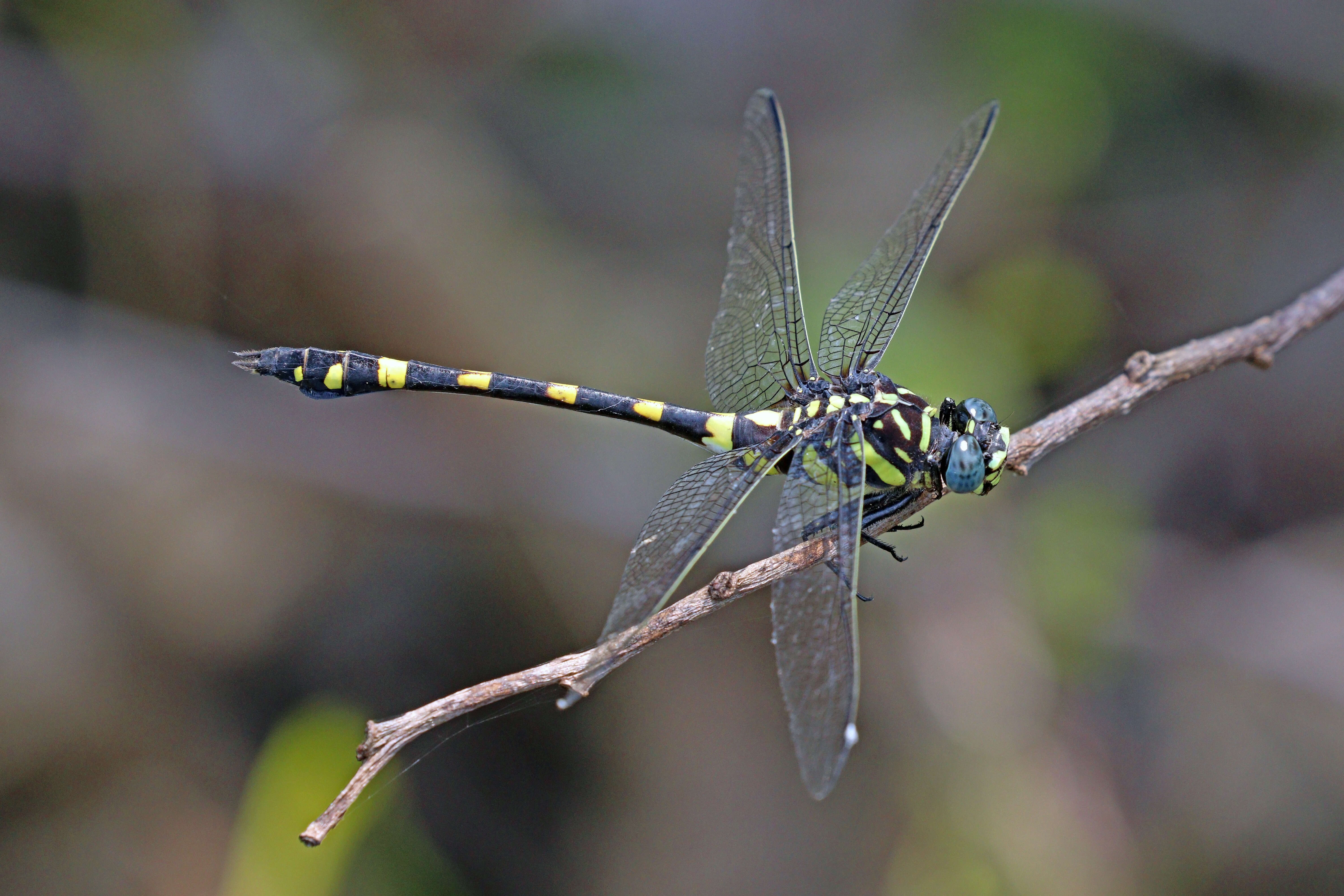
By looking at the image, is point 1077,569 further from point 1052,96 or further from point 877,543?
point 1052,96

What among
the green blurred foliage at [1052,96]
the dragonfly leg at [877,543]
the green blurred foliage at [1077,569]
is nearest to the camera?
the dragonfly leg at [877,543]

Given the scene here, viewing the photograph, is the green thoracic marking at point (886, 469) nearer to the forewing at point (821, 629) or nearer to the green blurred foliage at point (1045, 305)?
the forewing at point (821, 629)

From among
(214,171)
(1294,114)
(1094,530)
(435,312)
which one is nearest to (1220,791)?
(1094,530)

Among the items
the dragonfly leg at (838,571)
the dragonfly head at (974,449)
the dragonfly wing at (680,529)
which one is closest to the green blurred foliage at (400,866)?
the dragonfly wing at (680,529)

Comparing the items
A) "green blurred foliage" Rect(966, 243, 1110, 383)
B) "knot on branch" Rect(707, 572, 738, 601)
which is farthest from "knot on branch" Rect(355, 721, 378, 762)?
"green blurred foliage" Rect(966, 243, 1110, 383)

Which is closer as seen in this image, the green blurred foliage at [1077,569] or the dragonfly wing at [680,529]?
the dragonfly wing at [680,529]

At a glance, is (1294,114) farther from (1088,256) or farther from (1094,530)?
(1094,530)
